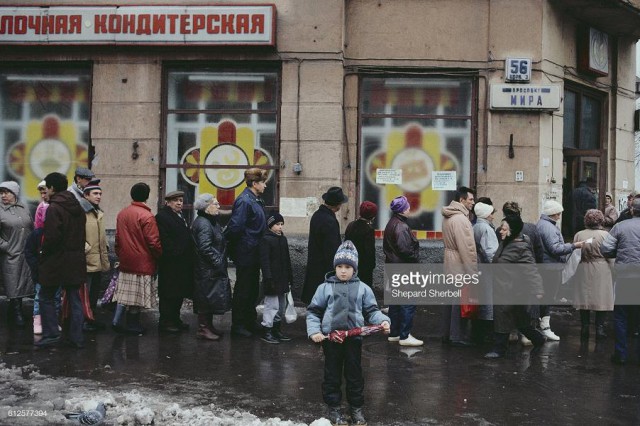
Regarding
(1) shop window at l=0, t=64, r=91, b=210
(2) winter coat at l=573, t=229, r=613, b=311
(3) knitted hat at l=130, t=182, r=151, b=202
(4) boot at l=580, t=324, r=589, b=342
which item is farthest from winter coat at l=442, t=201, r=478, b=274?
(1) shop window at l=0, t=64, r=91, b=210

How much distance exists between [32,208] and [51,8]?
3536mm

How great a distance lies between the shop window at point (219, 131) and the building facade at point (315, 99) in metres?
0.02

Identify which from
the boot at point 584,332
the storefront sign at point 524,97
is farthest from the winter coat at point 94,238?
the storefront sign at point 524,97

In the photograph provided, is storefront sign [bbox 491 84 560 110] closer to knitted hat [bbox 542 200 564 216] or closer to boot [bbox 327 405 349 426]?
knitted hat [bbox 542 200 564 216]

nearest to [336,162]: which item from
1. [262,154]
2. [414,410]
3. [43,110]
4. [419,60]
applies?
[262,154]

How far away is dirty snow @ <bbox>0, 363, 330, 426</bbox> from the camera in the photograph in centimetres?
581

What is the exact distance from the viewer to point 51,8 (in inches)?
523

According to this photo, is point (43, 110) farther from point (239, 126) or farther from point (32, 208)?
point (239, 126)

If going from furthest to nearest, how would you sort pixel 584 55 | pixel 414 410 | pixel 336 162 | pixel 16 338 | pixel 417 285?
1. pixel 584 55
2. pixel 336 162
3. pixel 417 285
4. pixel 16 338
5. pixel 414 410

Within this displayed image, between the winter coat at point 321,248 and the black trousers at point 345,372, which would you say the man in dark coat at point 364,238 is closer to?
the winter coat at point 321,248

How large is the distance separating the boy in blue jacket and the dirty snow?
368mm

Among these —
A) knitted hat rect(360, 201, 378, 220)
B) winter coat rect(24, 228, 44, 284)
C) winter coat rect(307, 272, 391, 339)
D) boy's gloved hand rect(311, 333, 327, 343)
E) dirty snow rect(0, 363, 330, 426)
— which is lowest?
dirty snow rect(0, 363, 330, 426)

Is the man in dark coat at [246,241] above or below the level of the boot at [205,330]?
above

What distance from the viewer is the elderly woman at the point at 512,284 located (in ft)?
28.0
